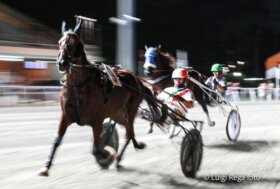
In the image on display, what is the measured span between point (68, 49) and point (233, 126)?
5630 mm

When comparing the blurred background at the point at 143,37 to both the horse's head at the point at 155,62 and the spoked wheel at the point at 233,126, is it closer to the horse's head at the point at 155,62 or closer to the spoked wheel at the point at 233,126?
the spoked wheel at the point at 233,126

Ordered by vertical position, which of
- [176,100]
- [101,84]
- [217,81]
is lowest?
[176,100]

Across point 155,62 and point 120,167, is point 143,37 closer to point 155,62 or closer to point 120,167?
point 155,62

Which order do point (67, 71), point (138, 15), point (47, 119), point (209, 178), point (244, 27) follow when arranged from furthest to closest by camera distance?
point (244, 27) → point (138, 15) → point (47, 119) → point (209, 178) → point (67, 71)

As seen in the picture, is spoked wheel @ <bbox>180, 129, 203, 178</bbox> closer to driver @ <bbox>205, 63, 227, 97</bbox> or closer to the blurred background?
driver @ <bbox>205, 63, 227, 97</bbox>

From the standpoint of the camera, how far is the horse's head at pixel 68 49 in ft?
19.9

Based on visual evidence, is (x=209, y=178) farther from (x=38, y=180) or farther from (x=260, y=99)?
(x=260, y=99)

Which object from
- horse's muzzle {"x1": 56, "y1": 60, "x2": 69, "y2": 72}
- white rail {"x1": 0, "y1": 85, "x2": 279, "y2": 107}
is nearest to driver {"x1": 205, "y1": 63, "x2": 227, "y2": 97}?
horse's muzzle {"x1": 56, "y1": 60, "x2": 69, "y2": 72}

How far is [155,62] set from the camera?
11047mm

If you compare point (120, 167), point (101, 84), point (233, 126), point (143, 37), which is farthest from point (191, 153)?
point (143, 37)

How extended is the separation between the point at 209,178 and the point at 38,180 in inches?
85.1

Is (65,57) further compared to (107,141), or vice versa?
(107,141)

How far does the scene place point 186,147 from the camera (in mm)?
7078

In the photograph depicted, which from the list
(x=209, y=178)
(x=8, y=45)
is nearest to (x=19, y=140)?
(x=209, y=178)
